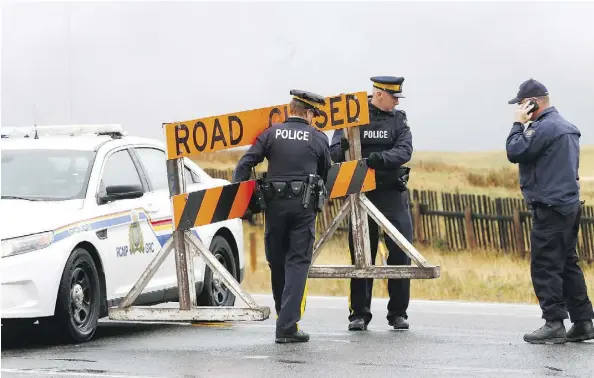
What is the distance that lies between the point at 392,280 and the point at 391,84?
62.7 inches

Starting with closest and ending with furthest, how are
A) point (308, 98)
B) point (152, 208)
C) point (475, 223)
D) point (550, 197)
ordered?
1. point (550, 197)
2. point (308, 98)
3. point (152, 208)
4. point (475, 223)

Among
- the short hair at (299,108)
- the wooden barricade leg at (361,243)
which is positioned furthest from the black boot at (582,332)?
the short hair at (299,108)

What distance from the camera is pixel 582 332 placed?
35.4 feet

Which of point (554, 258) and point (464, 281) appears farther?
point (464, 281)

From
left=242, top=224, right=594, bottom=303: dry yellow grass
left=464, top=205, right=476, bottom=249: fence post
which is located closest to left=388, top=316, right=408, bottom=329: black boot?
left=242, top=224, right=594, bottom=303: dry yellow grass

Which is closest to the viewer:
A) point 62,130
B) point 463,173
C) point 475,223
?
point 62,130

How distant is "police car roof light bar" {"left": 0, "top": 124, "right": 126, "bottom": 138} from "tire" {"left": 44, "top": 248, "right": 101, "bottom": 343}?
5.27 ft

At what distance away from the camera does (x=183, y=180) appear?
36.4 ft

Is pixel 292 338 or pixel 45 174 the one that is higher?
pixel 45 174

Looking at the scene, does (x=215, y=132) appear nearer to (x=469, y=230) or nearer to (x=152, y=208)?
(x=152, y=208)

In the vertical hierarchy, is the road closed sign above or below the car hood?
above

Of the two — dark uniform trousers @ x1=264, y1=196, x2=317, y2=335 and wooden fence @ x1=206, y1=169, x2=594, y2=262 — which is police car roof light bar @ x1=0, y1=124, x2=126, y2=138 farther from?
wooden fence @ x1=206, y1=169, x2=594, y2=262

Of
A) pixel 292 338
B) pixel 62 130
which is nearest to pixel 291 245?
pixel 292 338

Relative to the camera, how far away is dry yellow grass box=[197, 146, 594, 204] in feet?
127
